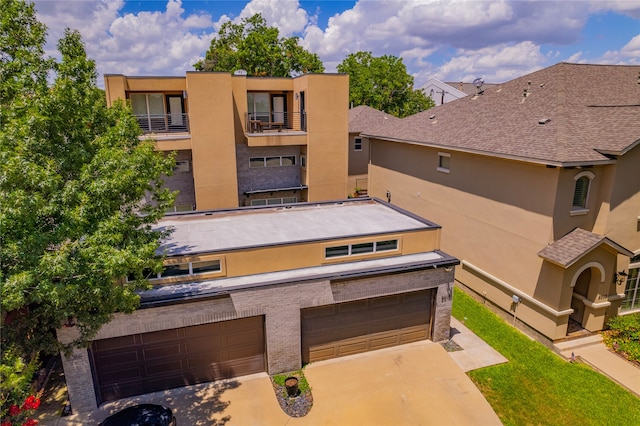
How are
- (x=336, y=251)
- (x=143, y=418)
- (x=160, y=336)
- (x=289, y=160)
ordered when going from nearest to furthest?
(x=143, y=418), (x=160, y=336), (x=336, y=251), (x=289, y=160)

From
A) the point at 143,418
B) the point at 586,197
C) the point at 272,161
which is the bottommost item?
the point at 143,418

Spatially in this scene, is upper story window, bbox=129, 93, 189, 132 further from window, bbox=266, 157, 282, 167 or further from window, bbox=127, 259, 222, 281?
window, bbox=127, 259, 222, 281

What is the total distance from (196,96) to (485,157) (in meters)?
14.8

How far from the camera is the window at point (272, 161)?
24281mm

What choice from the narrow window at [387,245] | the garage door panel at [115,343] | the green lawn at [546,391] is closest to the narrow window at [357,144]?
the narrow window at [387,245]

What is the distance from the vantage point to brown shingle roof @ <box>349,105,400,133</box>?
3462 cm

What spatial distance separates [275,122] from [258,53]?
24.9 m

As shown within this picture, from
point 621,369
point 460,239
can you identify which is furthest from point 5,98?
point 621,369

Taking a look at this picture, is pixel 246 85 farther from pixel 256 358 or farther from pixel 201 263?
pixel 256 358

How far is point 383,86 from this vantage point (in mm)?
53500

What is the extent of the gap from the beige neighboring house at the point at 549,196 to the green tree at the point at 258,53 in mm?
31359

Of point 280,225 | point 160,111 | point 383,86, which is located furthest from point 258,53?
point 280,225

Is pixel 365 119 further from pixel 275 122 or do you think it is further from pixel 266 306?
pixel 266 306

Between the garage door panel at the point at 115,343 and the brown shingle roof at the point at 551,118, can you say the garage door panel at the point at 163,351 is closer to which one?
the garage door panel at the point at 115,343
